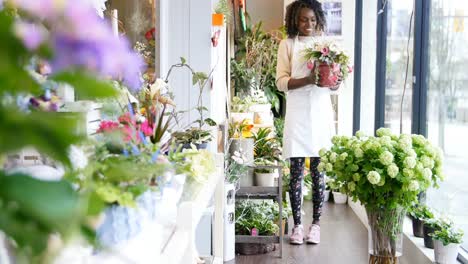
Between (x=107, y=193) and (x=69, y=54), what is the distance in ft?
1.58

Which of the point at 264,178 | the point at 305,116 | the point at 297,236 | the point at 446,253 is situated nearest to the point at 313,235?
the point at 297,236

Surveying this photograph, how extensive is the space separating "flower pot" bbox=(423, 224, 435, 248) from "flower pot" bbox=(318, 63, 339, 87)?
1121 mm

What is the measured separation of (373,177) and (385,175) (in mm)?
91

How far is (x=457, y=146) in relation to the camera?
3.66 m

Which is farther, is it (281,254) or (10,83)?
(281,254)

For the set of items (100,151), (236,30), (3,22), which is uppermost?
(236,30)

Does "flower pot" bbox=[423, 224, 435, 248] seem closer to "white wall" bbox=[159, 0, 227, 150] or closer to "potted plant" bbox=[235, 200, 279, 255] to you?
"potted plant" bbox=[235, 200, 279, 255]

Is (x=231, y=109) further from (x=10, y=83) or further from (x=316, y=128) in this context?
(x=10, y=83)

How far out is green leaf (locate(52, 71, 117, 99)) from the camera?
17.5 inches

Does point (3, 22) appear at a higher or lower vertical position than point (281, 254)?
higher

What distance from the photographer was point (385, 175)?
2750mm

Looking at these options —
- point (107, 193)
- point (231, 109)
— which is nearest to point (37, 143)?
point (107, 193)

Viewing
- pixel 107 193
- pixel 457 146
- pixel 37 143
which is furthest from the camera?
pixel 457 146

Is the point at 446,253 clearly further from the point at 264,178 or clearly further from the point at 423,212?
the point at 264,178
